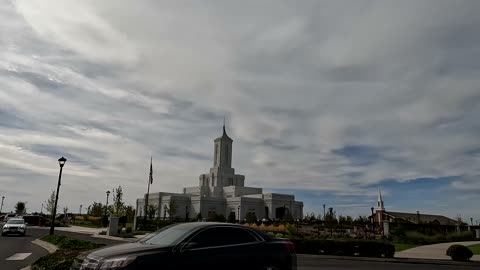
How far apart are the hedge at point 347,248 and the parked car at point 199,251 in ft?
54.3

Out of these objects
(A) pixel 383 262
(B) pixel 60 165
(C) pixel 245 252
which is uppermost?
(B) pixel 60 165

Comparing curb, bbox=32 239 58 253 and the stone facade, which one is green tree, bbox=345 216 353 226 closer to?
the stone facade

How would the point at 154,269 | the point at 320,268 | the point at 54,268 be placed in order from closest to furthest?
the point at 154,269 < the point at 54,268 < the point at 320,268

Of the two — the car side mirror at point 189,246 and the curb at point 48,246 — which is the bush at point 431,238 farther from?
the car side mirror at point 189,246

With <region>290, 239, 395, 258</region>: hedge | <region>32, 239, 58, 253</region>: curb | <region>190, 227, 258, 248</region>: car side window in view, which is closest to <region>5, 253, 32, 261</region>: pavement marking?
<region>32, 239, 58, 253</region>: curb

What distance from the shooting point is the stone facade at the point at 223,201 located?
10156 cm

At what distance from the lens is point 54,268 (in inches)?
437

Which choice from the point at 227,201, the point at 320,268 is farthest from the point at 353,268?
the point at 227,201

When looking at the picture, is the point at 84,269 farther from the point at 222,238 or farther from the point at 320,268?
the point at 320,268

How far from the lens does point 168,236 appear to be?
847 centimetres

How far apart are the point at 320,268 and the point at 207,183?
111 m

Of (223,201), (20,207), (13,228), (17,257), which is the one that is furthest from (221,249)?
(20,207)

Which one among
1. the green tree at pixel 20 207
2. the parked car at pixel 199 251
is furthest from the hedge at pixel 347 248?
the green tree at pixel 20 207

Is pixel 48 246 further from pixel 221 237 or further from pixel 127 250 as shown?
pixel 221 237
